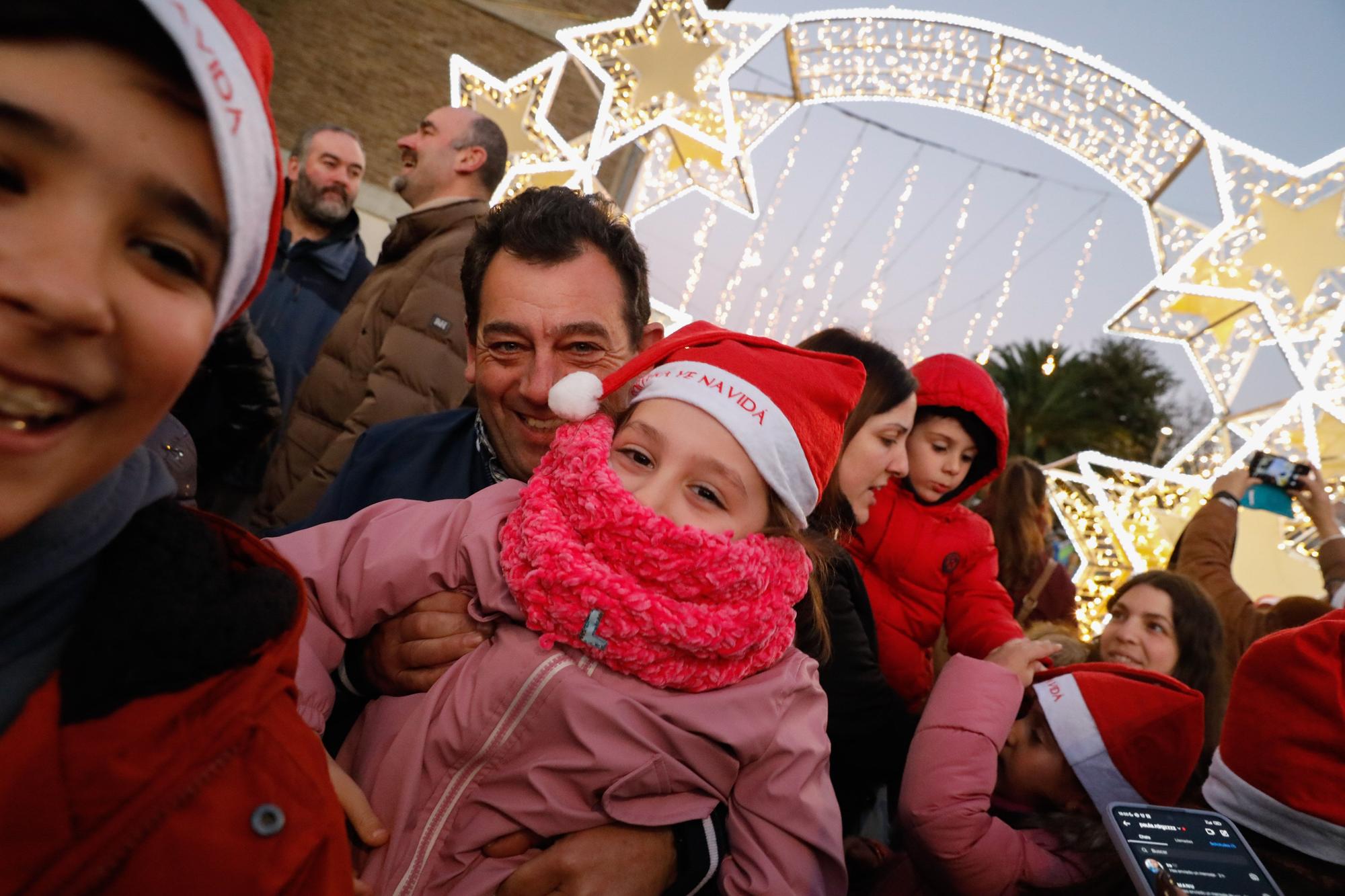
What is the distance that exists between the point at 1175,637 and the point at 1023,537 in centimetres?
142

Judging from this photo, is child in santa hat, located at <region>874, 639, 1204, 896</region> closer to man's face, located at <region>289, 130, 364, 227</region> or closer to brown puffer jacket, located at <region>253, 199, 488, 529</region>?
brown puffer jacket, located at <region>253, 199, 488, 529</region>

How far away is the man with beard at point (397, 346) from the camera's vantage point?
10.5 ft

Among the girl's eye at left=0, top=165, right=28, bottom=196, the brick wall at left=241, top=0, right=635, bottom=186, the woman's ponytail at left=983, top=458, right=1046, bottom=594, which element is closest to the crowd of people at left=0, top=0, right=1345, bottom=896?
the girl's eye at left=0, top=165, right=28, bottom=196

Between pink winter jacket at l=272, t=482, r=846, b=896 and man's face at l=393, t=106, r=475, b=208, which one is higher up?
man's face at l=393, t=106, r=475, b=208

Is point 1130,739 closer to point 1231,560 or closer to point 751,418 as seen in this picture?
point 751,418

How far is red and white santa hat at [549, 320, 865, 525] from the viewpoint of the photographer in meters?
1.73

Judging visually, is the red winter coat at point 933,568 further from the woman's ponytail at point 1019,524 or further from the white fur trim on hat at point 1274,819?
the white fur trim on hat at point 1274,819

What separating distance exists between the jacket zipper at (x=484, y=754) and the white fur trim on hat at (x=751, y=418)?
63 cm

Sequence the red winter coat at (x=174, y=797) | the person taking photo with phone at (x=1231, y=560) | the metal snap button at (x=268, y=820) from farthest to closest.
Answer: the person taking photo with phone at (x=1231, y=560), the metal snap button at (x=268, y=820), the red winter coat at (x=174, y=797)

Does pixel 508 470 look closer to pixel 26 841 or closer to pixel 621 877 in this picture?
pixel 621 877

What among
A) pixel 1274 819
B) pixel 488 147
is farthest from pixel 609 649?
pixel 488 147

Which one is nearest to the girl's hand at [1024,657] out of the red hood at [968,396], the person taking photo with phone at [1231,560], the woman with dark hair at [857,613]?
the woman with dark hair at [857,613]

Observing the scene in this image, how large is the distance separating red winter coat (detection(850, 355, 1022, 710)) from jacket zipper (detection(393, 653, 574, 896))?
2.07m

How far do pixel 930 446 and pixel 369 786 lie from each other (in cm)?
274
